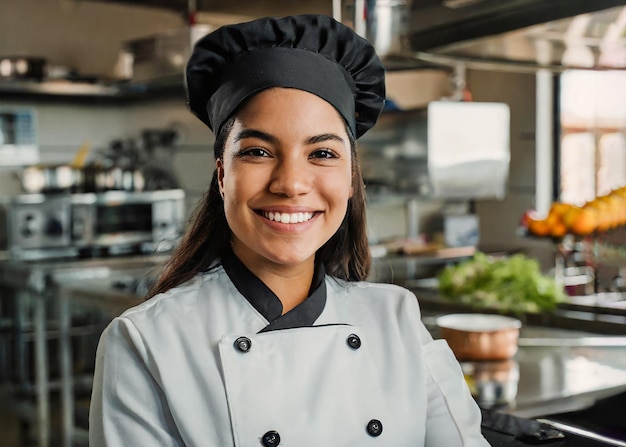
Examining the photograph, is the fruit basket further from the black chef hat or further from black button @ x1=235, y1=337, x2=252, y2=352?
black button @ x1=235, y1=337, x2=252, y2=352

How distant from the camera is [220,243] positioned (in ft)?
4.66

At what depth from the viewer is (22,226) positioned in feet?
17.3

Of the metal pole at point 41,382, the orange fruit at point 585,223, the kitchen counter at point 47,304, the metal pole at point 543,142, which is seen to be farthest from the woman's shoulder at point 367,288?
the metal pole at point 543,142

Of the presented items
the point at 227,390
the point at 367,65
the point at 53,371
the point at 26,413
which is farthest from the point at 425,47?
the point at 53,371

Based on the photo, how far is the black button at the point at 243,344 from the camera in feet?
4.04

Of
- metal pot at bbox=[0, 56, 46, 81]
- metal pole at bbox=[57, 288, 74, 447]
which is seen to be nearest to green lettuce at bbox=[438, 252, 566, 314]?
metal pole at bbox=[57, 288, 74, 447]

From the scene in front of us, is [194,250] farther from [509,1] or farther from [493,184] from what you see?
[493,184]

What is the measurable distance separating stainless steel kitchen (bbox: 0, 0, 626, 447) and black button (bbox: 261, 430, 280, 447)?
0.68 m

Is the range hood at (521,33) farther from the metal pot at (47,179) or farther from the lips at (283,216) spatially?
the metal pot at (47,179)

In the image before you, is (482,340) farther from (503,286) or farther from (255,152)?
(255,152)

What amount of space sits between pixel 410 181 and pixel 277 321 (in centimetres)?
480

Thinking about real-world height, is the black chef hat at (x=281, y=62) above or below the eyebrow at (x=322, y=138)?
above

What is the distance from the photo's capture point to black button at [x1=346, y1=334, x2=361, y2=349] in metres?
1.31

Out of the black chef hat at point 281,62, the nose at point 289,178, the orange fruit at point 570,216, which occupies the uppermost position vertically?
the black chef hat at point 281,62
